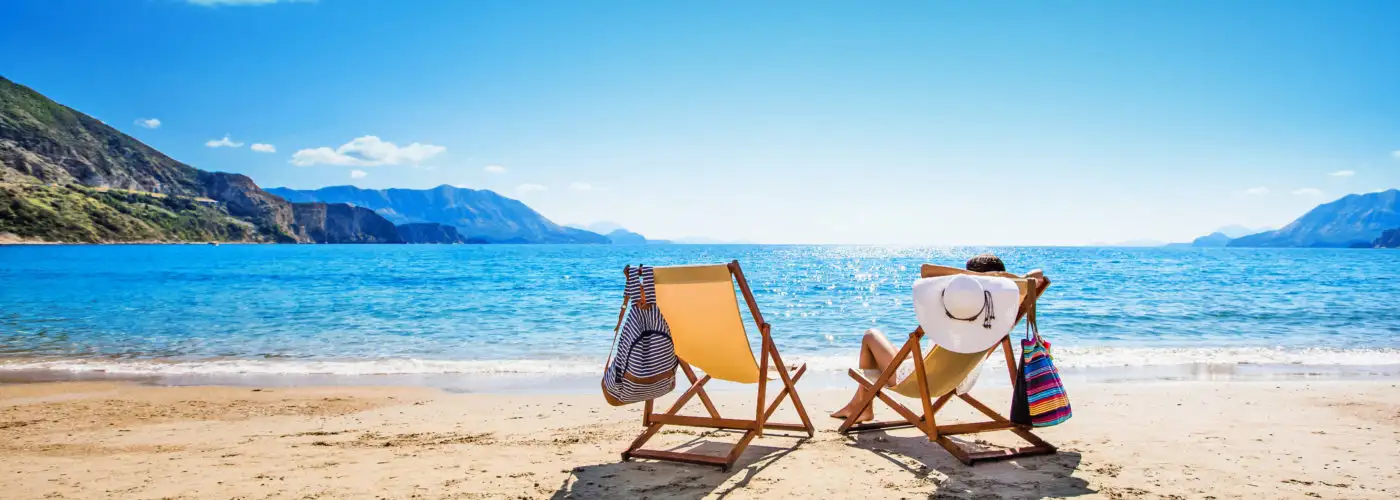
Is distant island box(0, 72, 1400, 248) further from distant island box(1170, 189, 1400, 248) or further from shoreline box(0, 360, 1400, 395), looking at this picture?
shoreline box(0, 360, 1400, 395)

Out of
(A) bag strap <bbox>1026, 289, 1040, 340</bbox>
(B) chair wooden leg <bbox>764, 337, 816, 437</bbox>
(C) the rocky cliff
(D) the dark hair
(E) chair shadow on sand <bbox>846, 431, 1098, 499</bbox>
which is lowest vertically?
(E) chair shadow on sand <bbox>846, 431, 1098, 499</bbox>

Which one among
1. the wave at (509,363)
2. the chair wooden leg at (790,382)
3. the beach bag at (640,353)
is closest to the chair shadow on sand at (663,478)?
the chair wooden leg at (790,382)

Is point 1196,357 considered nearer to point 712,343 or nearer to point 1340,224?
point 712,343

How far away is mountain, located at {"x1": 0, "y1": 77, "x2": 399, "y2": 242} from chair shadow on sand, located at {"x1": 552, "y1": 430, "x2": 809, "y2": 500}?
96991 millimetres

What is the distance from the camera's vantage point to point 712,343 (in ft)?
13.7

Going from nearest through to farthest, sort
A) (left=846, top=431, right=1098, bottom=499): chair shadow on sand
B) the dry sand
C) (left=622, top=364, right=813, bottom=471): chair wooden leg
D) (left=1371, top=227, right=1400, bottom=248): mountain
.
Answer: (left=846, top=431, right=1098, bottom=499): chair shadow on sand
the dry sand
(left=622, top=364, right=813, bottom=471): chair wooden leg
(left=1371, top=227, right=1400, bottom=248): mountain

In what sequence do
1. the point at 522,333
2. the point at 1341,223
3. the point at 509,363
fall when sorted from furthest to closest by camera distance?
1. the point at 1341,223
2. the point at 522,333
3. the point at 509,363

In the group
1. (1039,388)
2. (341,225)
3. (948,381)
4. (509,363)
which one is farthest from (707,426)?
(341,225)

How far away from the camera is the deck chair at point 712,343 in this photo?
3867 mm

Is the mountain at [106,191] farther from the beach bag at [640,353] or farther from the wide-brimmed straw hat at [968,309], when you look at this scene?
the wide-brimmed straw hat at [968,309]

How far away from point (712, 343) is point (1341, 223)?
21804 cm

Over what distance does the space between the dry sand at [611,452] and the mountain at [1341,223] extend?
180600 mm

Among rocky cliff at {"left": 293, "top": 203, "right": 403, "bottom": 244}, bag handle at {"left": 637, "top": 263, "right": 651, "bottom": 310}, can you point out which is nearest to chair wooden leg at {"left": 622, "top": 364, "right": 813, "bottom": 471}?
bag handle at {"left": 637, "top": 263, "right": 651, "bottom": 310}

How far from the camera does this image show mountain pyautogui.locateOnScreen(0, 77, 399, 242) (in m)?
79.5
